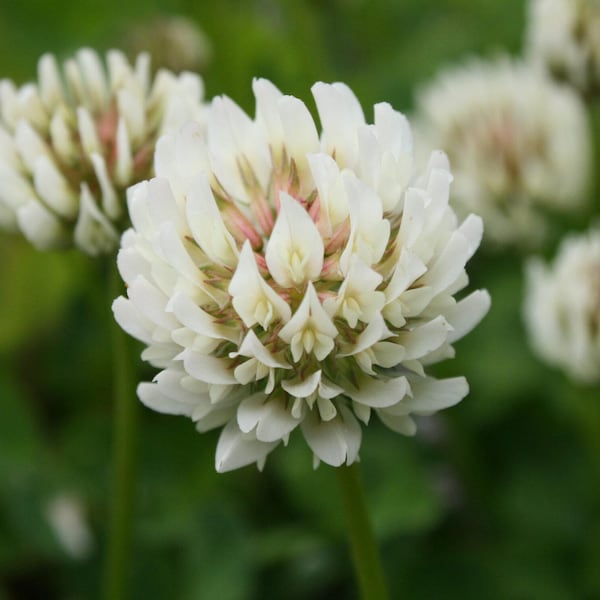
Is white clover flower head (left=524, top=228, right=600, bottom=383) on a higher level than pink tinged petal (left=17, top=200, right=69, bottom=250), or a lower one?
lower

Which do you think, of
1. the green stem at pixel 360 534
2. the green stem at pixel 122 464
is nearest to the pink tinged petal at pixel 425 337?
the green stem at pixel 360 534

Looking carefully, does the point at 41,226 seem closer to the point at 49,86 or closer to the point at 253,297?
the point at 49,86

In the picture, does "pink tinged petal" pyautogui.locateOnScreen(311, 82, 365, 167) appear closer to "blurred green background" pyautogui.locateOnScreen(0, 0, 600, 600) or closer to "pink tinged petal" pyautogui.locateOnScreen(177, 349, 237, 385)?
"pink tinged petal" pyautogui.locateOnScreen(177, 349, 237, 385)

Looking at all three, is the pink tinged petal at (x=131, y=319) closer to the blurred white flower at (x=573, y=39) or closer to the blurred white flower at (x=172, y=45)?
the blurred white flower at (x=573, y=39)

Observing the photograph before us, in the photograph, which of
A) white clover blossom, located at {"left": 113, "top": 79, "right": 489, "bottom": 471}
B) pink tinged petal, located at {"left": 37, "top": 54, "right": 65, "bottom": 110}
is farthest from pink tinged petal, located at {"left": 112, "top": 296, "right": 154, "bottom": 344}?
pink tinged petal, located at {"left": 37, "top": 54, "right": 65, "bottom": 110}

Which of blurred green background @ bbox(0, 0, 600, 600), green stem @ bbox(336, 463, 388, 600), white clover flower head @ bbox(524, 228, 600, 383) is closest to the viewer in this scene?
green stem @ bbox(336, 463, 388, 600)

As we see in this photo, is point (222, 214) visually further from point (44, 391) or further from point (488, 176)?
point (44, 391)
